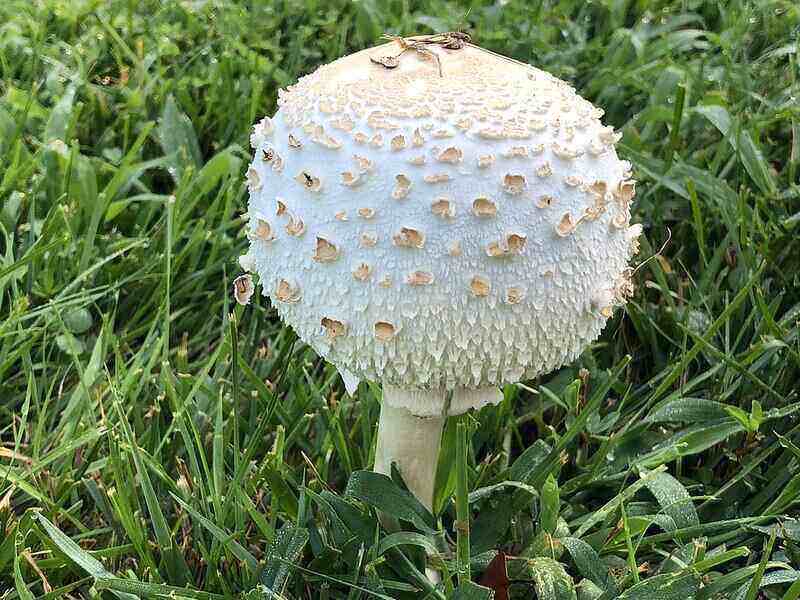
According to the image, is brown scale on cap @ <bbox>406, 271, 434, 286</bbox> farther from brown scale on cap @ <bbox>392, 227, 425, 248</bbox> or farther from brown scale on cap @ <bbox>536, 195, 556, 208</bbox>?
brown scale on cap @ <bbox>536, 195, 556, 208</bbox>

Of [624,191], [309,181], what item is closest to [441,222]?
[309,181]

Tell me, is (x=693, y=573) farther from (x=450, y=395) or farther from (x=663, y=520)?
(x=450, y=395)

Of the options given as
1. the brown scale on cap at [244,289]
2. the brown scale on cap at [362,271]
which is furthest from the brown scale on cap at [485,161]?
the brown scale on cap at [244,289]

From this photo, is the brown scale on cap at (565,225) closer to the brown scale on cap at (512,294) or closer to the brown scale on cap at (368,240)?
the brown scale on cap at (512,294)

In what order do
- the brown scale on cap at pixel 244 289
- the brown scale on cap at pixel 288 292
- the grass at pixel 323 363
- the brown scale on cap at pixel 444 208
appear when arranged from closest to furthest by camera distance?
the brown scale on cap at pixel 444 208 → the brown scale on cap at pixel 288 292 → the brown scale on cap at pixel 244 289 → the grass at pixel 323 363

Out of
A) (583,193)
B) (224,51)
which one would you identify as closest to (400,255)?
(583,193)

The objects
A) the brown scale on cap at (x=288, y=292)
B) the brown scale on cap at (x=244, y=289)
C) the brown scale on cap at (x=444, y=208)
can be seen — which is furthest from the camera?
the brown scale on cap at (x=244, y=289)

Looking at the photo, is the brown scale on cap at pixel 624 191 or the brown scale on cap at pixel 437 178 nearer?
the brown scale on cap at pixel 437 178

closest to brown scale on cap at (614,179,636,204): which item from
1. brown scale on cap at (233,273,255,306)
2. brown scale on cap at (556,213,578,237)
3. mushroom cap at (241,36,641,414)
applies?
mushroom cap at (241,36,641,414)
